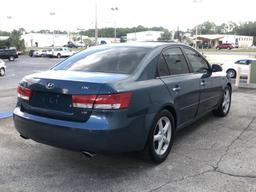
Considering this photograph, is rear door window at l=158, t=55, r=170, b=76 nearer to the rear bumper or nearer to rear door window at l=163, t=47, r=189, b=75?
rear door window at l=163, t=47, r=189, b=75

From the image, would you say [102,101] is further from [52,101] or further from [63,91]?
[52,101]

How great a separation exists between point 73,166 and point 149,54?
174 cm

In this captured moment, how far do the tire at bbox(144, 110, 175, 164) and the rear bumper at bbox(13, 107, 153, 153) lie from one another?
7.4 inches

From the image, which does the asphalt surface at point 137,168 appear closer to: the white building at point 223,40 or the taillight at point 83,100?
the taillight at point 83,100

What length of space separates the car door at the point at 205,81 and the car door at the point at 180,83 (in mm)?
200

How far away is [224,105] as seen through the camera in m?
7.25

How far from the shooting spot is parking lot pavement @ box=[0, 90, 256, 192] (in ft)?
12.9

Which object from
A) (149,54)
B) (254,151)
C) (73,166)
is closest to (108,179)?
(73,166)

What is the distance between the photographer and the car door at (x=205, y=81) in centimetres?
573

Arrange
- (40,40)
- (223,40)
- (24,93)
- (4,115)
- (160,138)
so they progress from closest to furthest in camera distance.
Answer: (24,93) < (160,138) < (4,115) < (223,40) < (40,40)

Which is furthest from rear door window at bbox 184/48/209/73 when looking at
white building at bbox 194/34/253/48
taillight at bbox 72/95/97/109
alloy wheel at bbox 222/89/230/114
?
white building at bbox 194/34/253/48

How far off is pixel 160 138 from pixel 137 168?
0.50 meters

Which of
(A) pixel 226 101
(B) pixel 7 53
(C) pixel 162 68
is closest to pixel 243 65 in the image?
(A) pixel 226 101

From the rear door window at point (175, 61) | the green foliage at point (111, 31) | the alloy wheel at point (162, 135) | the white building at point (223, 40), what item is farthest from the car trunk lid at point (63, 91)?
the green foliage at point (111, 31)
